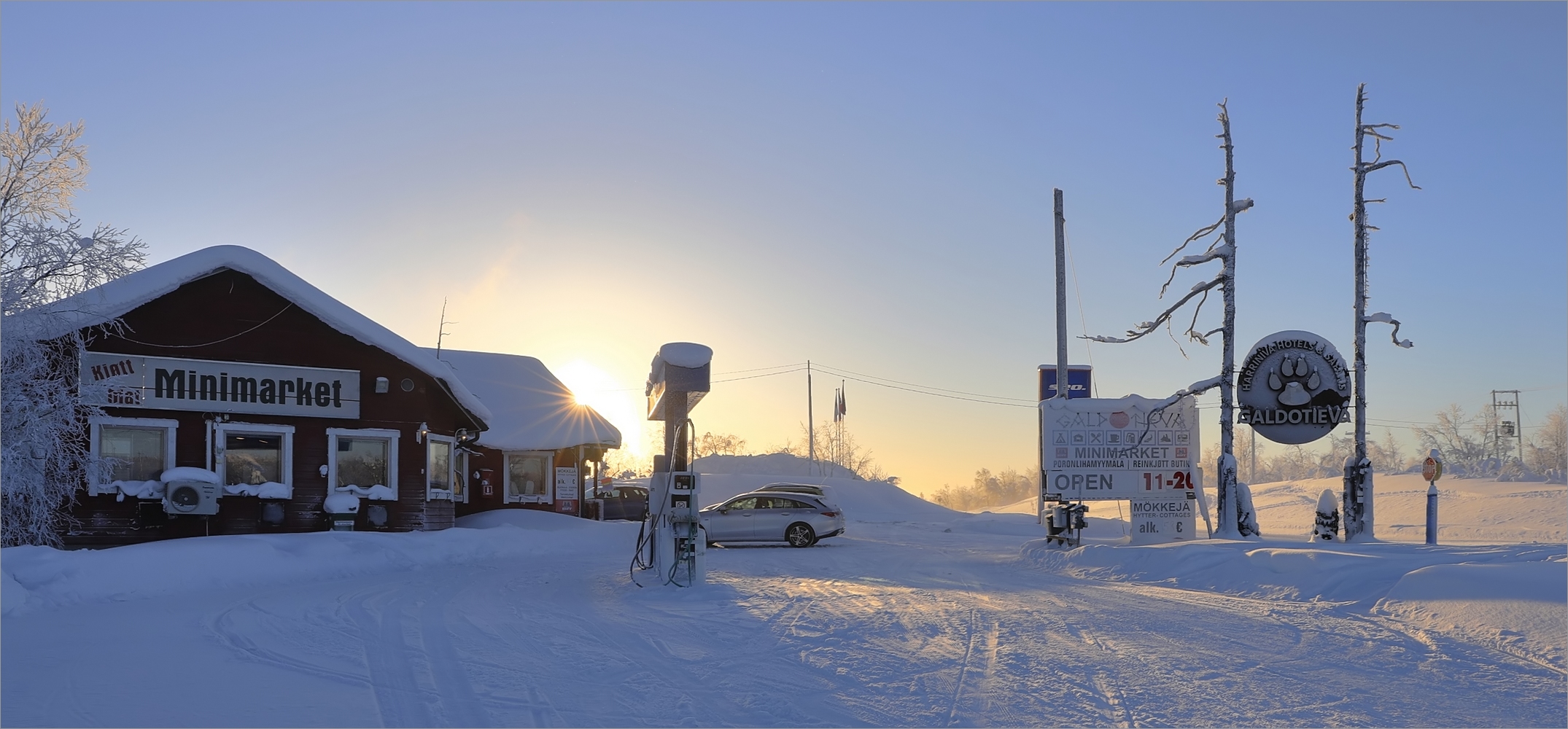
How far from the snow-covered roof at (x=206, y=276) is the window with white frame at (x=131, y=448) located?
7.49 ft

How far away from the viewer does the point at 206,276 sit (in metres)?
23.4

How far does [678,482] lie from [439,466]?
13687 millimetres

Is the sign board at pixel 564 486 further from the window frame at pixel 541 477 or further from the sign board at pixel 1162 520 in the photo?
the sign board at pixel 1162 520

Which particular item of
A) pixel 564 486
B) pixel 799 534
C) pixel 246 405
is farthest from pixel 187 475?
pixel 564 486

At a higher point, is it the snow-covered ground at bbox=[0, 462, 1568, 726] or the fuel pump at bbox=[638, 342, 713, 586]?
the fuel pump at bbox=[638, 342, 713, 586]

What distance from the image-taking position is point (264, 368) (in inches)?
949

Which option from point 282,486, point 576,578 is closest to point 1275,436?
point 576,578

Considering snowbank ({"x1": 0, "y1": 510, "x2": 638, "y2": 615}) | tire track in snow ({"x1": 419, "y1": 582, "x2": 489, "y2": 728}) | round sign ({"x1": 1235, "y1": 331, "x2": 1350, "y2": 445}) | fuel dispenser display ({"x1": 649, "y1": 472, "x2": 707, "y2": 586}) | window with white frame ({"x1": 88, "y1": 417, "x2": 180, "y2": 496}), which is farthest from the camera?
window with white frame ({"x1": 88, "y1": 417, "x2": 180, "y2": 496})

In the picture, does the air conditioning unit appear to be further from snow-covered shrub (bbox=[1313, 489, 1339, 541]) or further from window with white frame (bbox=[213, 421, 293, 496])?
snow-covered shrub (bbox=[1313, 489, 1339, 541])

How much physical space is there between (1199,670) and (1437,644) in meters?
→ 2.89

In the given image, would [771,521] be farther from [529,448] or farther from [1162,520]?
[529,448]

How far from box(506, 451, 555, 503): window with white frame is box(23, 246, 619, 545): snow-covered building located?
10274mm

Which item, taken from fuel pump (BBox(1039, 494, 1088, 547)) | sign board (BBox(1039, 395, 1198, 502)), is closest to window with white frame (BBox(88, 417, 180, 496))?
fuel pump (BBox(1039, 494, 1088, 547))

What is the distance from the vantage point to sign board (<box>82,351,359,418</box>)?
2223 centimetres
